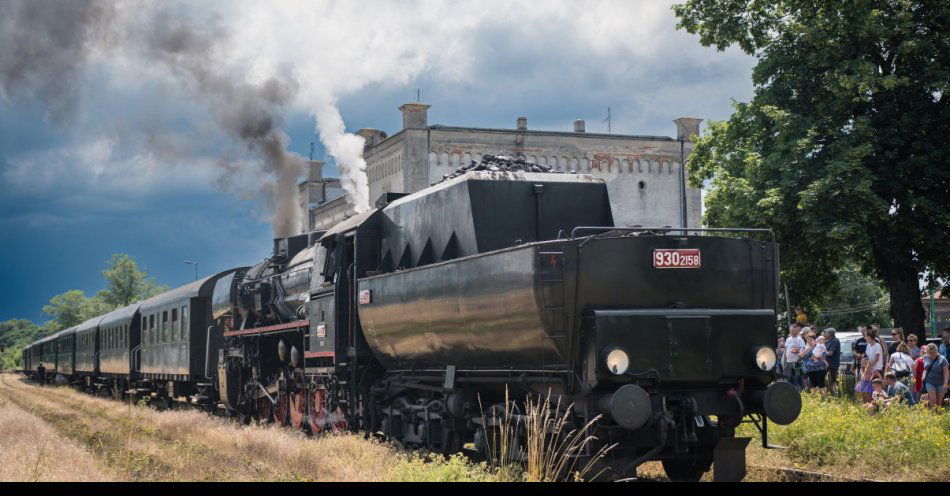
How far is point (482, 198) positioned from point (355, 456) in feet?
11.0

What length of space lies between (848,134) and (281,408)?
42.8 feet

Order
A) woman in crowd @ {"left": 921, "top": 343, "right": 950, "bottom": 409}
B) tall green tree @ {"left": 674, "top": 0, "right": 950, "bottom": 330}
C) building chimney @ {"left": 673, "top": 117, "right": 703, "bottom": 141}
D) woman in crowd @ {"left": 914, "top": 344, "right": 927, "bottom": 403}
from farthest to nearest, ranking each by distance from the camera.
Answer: building chimney @ {"left": 673, "top": 117, "right": 703, "bottom": 141}, tall green tree @ {"left": 674, "top": 0, "right": 950, "bottom": 330}, woman in crowd @ {"left": 914, "top": 344, "right": 927, "bottom": 403}, woman in crowd @ {"left": 921, "top": 343, "right": 950, "bottom": 409}

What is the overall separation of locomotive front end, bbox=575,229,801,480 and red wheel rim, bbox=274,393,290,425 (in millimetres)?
8990

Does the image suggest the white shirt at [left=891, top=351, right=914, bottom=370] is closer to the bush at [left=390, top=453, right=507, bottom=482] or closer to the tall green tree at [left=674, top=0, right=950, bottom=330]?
the tall green tree at [left=674, top=0, right=950, bottom=330]

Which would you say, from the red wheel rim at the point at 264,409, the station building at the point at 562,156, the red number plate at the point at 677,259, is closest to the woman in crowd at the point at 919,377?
the red number plate at the point at 677,259

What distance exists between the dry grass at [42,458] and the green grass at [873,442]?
8.05 m

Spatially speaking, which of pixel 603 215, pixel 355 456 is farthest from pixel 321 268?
pixel 603 215

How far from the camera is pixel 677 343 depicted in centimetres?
912

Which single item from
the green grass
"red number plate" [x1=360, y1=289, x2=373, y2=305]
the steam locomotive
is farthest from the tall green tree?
"red number plate" [x1=360, y1=289, x2=373, y2=305]

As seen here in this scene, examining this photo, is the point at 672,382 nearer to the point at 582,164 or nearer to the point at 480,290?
the point at 480,290

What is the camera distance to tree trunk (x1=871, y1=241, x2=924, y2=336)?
2316cm

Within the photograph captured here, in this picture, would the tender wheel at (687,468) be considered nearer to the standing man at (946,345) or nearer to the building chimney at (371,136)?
the standing man at (946,345)

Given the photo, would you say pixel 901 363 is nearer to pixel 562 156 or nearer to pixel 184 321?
pixel 184 321

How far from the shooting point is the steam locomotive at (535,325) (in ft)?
29.8
